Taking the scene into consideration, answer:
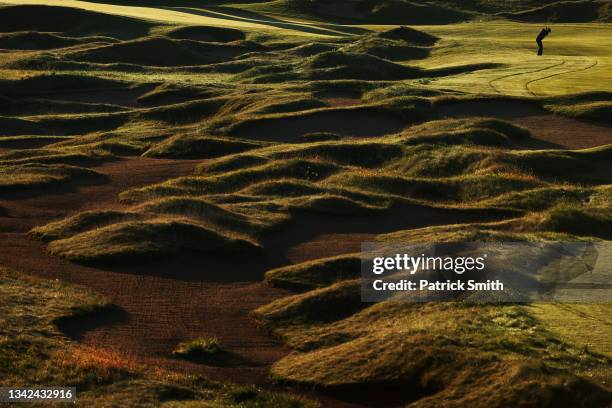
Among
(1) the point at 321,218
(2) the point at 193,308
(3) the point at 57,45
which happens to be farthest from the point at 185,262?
(3) the point at 57,45

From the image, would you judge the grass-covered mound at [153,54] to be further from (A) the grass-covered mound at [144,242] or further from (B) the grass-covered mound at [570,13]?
(A) the grass-covered mound at [144,242]

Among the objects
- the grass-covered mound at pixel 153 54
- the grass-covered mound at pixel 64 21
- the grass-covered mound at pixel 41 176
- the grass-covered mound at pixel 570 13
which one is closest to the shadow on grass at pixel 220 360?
the grass-covered mound at pixel 41 176

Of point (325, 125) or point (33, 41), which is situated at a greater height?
point (33, 41)

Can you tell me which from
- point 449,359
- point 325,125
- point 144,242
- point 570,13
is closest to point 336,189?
point 144,242

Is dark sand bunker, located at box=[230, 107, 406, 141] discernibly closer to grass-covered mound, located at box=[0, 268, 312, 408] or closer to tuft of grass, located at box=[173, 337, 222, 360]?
tuft of grass, located at box=[173, 337, 222, 360]

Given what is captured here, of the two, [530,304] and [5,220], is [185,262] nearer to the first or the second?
[5,220]

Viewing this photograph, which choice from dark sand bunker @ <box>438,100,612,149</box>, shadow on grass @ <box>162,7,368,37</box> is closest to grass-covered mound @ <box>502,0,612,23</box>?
shadow on grass @ <box>162,7,368,37</box>

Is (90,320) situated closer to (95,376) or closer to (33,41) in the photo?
(95,376)
